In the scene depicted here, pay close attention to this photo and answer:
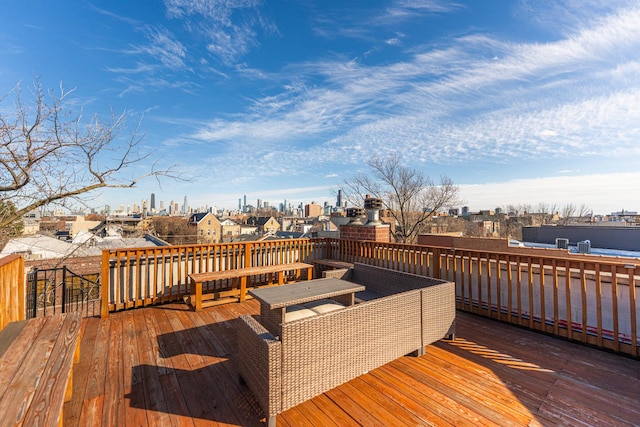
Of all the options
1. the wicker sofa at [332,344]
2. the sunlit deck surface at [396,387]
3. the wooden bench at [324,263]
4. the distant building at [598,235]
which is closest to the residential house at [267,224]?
the distant building at [598,235]

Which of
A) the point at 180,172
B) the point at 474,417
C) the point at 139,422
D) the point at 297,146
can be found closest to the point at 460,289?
the point at 474,417

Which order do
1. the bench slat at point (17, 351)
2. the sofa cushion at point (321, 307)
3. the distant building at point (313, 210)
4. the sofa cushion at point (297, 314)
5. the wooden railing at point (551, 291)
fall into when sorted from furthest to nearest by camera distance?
1. the distant building at point (313, 210)
2. the wooden railing at point (551, 291)
3. the sofa cushion at point (321, 307)
4. the sofa cushion at point (297, 314)
5. the bench slat at point (17, 351)

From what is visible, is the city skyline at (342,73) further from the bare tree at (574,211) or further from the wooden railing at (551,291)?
the bare tree at (574,211)

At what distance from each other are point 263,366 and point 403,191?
50.7 ft

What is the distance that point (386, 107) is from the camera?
36.2 feet

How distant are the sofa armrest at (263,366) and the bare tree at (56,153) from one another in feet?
17.9

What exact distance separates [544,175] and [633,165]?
22.7 feet

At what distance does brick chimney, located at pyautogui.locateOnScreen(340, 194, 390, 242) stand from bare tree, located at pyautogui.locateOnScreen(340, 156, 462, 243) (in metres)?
9.53

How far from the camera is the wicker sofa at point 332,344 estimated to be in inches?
69.9

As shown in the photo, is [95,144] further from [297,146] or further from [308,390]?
[297,146]

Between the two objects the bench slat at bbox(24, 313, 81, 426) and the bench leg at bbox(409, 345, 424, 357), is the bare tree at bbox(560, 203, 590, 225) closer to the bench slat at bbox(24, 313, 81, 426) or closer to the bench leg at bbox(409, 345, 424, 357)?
the bench leg at bbox(409, 345, 424, 357)

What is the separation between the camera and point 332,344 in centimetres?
200

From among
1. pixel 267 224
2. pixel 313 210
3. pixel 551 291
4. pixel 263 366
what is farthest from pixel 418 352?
pixel 313 210

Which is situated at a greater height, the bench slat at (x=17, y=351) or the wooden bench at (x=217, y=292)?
the bench slat at (x=17, y=351)
